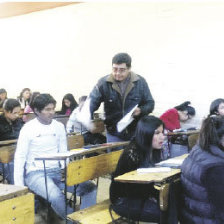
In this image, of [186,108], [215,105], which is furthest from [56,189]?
[186,108]

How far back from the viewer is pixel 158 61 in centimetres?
503

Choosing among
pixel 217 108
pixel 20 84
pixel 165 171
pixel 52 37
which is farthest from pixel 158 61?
pixel 20 84

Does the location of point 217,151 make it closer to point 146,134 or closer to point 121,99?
point 146,134

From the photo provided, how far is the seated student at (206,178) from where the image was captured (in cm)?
175

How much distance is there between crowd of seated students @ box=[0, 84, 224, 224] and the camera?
5.93ft

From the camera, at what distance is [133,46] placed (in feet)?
17.3

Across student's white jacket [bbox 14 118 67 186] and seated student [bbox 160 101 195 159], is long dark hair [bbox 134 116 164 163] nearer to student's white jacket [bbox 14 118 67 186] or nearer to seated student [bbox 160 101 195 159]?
student's white jacket [bbox 14 118 67 186]

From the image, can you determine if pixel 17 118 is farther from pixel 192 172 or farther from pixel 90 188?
pixel 192 172

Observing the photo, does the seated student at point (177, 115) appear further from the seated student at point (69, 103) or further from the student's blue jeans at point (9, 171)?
the student's blue jeans at point (9, 171)

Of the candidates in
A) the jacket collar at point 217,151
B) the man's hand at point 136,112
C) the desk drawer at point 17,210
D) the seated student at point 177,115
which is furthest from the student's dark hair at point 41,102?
the seated student at point 177,115

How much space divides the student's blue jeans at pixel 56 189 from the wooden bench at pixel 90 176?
9.5 inches

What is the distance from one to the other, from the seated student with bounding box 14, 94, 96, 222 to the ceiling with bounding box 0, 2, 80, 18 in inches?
158

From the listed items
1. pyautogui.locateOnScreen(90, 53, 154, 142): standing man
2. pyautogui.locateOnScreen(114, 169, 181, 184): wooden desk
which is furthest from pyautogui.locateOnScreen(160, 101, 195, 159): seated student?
pyautogui.locateOnScreen(114, 169, 181, 184): wooden desk

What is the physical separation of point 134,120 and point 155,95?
206 cm
